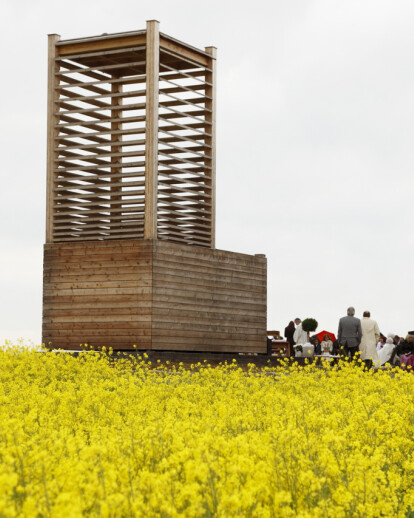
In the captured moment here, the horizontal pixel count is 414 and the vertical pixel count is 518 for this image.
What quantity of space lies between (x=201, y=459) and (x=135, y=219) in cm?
1716

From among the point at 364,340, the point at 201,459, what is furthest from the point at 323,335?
the point at 201,459

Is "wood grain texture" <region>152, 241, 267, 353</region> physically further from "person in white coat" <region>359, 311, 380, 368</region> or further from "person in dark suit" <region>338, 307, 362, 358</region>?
"person in white coat" <region>359, 311, 380, 368</region>

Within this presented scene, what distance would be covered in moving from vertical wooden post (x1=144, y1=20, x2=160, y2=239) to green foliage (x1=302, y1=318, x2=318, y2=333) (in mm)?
10066

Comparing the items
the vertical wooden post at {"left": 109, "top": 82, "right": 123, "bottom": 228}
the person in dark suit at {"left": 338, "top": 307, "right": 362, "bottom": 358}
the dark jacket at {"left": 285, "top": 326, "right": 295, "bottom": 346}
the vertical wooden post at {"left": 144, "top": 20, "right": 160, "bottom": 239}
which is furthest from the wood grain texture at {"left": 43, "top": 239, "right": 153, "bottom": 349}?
the dark jacket at {"left": 285, "top": 326, "right": 295, "bottom": 346}

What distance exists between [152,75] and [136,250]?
4.49m

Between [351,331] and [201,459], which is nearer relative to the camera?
[201,459]

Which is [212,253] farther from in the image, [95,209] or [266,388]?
[266,388]

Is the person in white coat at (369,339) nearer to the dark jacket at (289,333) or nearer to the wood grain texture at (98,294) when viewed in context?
the wood grain texture at (98,294)

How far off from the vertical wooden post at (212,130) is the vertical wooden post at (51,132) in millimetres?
4211

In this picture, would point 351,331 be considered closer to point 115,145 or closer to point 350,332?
point 350,332

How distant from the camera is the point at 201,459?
5625 millimetres

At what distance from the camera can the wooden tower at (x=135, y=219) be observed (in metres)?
21.9

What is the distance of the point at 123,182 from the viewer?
898 inches

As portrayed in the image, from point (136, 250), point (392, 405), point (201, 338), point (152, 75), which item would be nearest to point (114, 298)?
point (136, 250)
